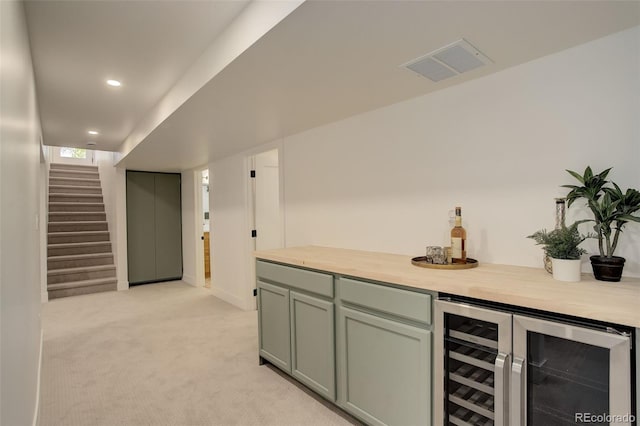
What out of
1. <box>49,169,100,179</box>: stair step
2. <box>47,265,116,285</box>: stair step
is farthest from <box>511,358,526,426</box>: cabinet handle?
<box>49,169,100,179</box>: stair step

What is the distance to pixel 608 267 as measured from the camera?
1.44 meters

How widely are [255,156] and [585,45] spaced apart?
11.4 ft

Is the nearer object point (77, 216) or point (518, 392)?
point (518, 392)

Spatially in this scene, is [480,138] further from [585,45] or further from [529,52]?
[585,45]

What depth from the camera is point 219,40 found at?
6.22 feet

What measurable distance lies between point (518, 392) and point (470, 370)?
10.1 inches

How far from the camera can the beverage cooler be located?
1.14 metres

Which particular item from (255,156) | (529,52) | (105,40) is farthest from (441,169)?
(255,156)

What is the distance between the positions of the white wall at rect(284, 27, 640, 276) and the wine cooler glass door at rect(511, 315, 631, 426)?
1.91 ft

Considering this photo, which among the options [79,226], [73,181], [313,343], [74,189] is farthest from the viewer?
[73,181]

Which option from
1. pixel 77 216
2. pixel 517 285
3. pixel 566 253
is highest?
pixel 77 216

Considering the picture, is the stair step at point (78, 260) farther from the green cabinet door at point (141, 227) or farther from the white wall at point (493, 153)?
the white wall at point (493, 153)

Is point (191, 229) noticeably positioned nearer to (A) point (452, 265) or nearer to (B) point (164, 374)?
(B) point (164, 374)

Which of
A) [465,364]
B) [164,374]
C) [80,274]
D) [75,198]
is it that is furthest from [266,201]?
[75,198]
